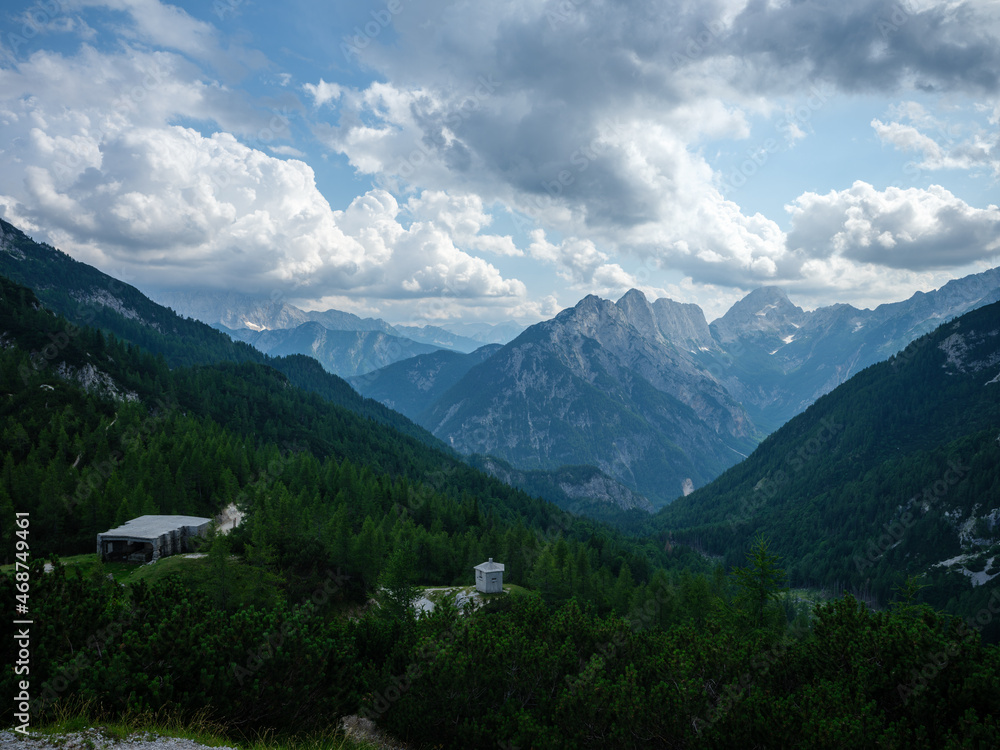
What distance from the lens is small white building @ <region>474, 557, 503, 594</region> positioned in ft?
224

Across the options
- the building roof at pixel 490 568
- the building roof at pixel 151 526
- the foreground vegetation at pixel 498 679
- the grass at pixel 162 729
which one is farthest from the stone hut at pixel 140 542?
the grass at pixel 162 729

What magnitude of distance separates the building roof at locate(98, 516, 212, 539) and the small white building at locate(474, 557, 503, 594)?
125 feet

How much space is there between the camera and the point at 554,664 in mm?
28297

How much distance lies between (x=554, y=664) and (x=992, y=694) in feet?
61.1

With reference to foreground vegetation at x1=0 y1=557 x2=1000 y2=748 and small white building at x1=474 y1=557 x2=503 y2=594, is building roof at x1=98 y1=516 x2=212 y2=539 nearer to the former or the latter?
small white building at x1=474 y1=557 x2=503 y2=594

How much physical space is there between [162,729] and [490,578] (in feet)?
173

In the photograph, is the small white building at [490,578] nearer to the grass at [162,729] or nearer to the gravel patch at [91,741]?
the grass at [162,729]

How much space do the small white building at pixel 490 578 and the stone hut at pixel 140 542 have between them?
38.6m

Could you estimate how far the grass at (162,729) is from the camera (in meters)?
17.4

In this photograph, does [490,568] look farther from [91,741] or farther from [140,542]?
[91,741]

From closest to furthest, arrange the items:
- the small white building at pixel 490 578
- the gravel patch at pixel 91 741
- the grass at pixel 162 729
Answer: the gravel patch at pixel 91 741
the grass at pixel 162 729
the small white building at pixel 490 578

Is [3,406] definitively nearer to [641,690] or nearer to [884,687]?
[641,690]

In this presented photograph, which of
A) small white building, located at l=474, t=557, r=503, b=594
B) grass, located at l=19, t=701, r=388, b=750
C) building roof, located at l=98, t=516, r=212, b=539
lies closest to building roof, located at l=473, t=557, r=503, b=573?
small white building, located at l=474, t=557, r=503, b=594

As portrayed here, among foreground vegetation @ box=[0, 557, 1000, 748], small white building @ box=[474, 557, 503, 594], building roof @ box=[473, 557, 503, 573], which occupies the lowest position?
small white building @ box=[474, 557, 503, 594]
